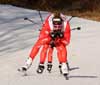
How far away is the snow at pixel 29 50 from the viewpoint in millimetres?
10411

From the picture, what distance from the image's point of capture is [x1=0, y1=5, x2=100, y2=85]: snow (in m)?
10.4

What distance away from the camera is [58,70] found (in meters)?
11.3

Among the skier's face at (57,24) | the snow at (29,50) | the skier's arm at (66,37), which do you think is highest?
the skier's face at (57,24)

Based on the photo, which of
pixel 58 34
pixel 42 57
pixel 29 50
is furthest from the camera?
pixel 29 50

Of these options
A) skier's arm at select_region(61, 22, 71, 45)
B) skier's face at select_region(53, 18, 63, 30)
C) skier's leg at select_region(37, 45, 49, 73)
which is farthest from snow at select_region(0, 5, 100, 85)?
skier's face at select_region(53, 18, 63, 30)

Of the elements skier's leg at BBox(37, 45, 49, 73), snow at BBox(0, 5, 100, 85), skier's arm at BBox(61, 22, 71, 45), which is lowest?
snow at BBox(0, 5, 100, 85)

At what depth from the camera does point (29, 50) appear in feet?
45.3

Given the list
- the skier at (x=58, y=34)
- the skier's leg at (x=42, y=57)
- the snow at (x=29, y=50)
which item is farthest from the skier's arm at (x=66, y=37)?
the snow at (x=29, y=50)

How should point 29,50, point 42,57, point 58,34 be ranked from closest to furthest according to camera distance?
point 58,34 → point 42,57 → point 29,50

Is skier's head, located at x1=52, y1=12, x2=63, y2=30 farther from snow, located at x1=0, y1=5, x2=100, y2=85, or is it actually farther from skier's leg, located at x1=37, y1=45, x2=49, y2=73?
snow, located at x1=0, y1=5, x2=100, y2=85

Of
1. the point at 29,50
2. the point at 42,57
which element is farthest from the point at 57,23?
the point at 29,50

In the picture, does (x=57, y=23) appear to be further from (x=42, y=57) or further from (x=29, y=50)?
(x=29, y=50)

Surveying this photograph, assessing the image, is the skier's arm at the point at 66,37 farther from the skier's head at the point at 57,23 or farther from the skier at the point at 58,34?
the skier's head at the point at 57,23

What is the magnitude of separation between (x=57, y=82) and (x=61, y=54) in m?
0.53
